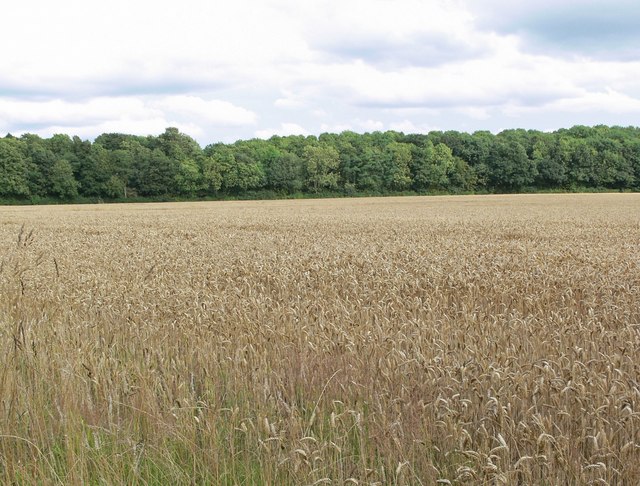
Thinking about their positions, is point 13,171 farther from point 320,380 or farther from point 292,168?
point 320,380

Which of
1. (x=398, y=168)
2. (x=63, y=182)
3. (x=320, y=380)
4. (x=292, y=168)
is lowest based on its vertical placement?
(x=320, y=380)

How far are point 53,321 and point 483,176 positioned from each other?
11368 centimetres

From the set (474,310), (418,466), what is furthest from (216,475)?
(474,310)

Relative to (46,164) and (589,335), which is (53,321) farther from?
(46,164)

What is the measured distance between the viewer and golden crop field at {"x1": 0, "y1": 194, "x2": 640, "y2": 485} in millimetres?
3654

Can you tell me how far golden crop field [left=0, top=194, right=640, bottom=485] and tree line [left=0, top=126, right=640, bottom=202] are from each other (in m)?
93.1

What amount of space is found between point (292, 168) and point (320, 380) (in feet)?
338

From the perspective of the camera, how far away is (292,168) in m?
107

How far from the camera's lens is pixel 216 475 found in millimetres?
3586

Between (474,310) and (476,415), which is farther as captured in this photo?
(474,310)

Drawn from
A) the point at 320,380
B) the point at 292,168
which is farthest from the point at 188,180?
the point at 320,380

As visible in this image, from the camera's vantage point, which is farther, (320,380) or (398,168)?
(398,168)

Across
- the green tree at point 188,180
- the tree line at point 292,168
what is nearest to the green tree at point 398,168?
the tree line at point 292,168

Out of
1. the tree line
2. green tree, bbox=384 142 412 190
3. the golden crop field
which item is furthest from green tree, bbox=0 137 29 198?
the golden crop field
